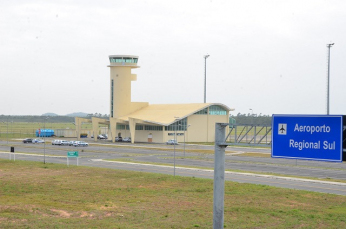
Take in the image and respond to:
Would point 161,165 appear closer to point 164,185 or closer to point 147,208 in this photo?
point 164,185

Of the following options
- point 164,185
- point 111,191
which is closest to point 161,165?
point 164,185

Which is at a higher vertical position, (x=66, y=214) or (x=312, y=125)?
(x=312, y=125)

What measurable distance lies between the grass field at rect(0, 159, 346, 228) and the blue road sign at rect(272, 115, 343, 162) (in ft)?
46.7

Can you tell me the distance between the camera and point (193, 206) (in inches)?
1371

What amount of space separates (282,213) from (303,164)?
38245 mm

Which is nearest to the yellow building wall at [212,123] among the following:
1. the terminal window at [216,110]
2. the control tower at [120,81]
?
the terminal window at [216,110]

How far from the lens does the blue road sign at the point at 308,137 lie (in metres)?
14.5

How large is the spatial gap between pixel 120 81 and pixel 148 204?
311 ft

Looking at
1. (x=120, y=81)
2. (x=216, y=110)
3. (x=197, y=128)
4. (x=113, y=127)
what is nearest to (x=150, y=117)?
(x=113, y=127)

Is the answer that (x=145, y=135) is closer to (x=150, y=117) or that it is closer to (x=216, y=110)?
(x=150, y=117)

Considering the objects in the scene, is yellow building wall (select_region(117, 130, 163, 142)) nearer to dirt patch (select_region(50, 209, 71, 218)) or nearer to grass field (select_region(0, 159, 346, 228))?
grass field (select_region(0, 159, 346, 228))

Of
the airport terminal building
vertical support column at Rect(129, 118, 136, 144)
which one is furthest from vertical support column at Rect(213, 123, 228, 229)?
vertical support column at Rect(129, 118, 136, 144)

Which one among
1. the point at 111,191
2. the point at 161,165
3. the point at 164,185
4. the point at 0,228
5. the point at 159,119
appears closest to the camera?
the point at 0,228

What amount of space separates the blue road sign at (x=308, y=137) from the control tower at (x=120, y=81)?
375 feet
